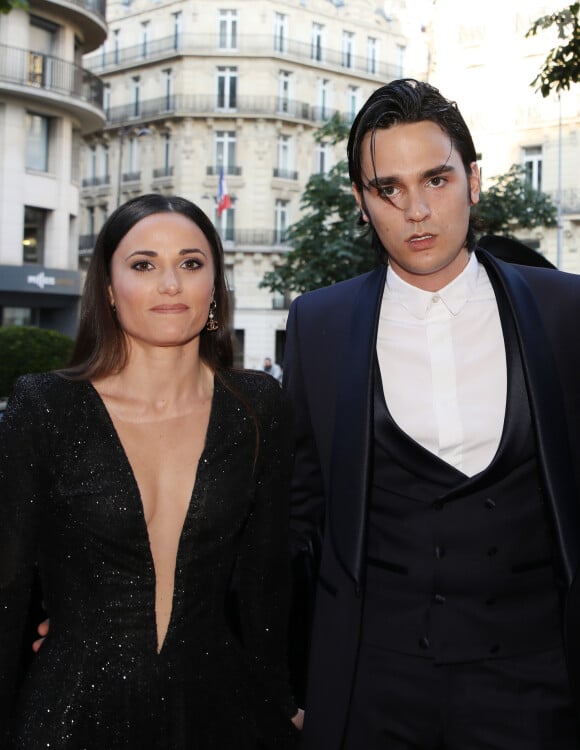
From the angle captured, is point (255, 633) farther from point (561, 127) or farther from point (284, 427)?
point (561, 127)

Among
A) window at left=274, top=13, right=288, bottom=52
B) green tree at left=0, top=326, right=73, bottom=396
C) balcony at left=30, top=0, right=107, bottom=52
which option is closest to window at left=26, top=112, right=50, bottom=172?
balcony at left=30, top=0, right=107, bottom=52

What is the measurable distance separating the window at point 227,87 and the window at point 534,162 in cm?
1603

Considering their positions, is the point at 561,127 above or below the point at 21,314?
above

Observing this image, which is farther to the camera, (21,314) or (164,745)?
(21,314)

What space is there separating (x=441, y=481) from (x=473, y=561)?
25 cm

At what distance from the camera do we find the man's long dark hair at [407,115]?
3205mm

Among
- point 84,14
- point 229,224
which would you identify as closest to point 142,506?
point 84,14

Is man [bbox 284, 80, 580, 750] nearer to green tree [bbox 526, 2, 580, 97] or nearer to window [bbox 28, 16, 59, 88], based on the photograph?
green tree [bbox 526, 2, 580, 97]

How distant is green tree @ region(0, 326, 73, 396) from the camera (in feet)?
72.3

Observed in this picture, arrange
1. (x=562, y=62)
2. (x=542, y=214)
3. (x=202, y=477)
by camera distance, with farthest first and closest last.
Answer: (x=542, y=214) → (x=562, y=62) → (x=202, y=477)

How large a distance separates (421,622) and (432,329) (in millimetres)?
906

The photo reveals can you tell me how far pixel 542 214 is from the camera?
89.3 feet

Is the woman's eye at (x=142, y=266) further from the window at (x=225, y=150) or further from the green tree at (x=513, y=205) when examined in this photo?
the window at (x=225, y=150)

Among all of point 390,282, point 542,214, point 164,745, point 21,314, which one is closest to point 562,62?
point 390,282
